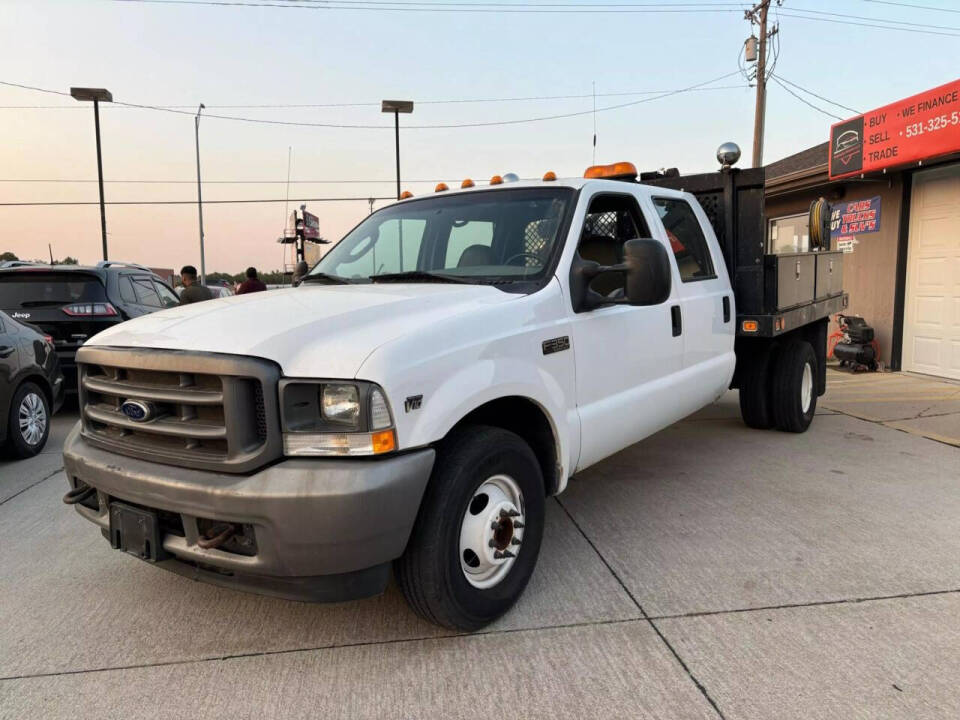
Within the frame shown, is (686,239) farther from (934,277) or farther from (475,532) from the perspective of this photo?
(934,277)

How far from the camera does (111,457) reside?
275 cm

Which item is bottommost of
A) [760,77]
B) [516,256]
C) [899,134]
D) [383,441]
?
[383,441]

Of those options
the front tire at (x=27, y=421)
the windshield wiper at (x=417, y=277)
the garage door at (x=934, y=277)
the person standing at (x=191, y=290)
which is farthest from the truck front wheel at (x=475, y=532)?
the garage door at (x=934, y=277)

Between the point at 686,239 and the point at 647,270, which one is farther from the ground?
the point at 686,239

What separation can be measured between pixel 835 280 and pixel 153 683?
698 cm

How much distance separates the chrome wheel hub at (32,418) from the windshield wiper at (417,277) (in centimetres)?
401

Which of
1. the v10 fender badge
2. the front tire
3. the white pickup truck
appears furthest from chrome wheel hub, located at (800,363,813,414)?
the front tire

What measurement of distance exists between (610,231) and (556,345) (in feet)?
4.20

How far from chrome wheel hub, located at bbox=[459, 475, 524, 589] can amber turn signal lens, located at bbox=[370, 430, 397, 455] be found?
54 cm

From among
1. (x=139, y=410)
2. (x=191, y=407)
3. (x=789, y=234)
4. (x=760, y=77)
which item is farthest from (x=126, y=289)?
(x=760, y=77)

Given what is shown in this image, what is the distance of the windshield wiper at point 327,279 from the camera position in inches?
147

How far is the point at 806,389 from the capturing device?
636cm

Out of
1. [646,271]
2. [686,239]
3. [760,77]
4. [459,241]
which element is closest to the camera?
[646,271]

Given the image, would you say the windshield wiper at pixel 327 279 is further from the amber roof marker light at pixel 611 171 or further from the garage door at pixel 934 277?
the garage door at pixel 934 277
